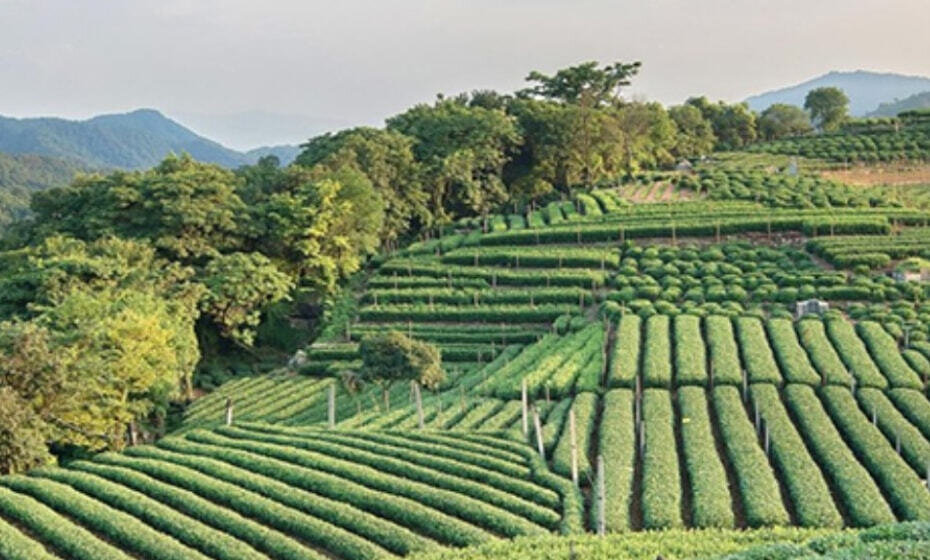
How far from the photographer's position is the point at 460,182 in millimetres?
69812

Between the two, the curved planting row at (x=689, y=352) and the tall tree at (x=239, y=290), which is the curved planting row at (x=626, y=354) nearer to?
the curved planting row at (x=689, y=352)

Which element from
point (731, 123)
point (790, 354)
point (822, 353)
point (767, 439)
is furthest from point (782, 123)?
point (767, 439)

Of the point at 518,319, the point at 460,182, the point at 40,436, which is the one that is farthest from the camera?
the point at 460,182

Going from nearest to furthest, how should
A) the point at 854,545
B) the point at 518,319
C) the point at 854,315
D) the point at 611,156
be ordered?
1. the point at 854,545
2. the point at 854,315
3. the point at 518,319
4. the point at 611,156

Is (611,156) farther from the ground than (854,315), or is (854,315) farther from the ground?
(611,156)

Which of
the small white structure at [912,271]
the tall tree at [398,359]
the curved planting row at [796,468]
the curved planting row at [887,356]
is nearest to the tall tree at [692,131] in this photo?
the small white structure at [912,271]

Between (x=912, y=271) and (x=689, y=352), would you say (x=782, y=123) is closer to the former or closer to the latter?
(x=912, y=271)

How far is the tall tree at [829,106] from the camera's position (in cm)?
11838

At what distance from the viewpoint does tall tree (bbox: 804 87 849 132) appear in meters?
118

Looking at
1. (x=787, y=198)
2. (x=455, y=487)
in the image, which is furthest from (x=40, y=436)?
(x=787, y=198)

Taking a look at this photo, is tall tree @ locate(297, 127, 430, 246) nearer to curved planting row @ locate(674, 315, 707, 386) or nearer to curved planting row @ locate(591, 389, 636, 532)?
curved planting row @ locate(674, 315, 707, 386)

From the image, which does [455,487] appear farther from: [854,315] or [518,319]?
[854,315]

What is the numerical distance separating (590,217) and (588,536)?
4388cm

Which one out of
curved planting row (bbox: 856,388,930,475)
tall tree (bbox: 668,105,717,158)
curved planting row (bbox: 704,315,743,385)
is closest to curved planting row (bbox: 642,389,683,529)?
curved planting row (bbox: 704,315,743,385)
